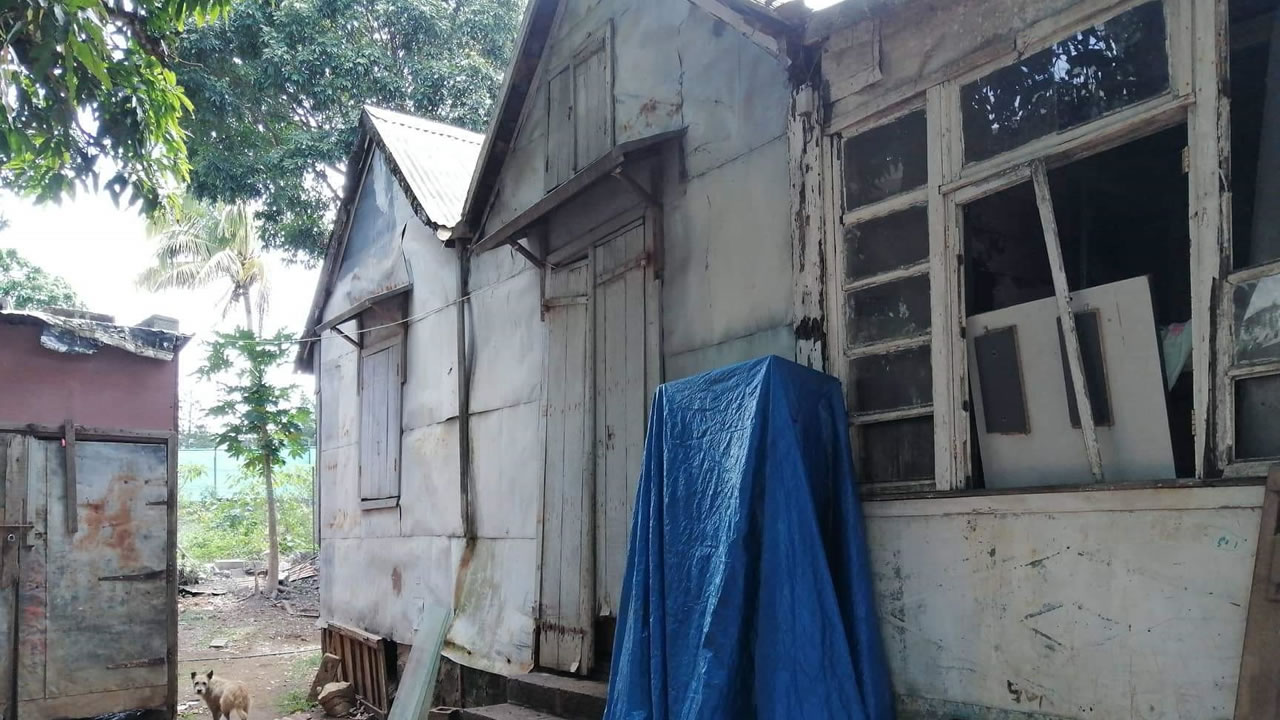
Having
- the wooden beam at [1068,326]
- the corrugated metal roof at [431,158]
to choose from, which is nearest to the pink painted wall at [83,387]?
the corrugated metal roof at [431,158]

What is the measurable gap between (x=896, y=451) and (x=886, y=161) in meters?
1.27

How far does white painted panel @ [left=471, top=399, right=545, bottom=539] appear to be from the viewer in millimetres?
6254

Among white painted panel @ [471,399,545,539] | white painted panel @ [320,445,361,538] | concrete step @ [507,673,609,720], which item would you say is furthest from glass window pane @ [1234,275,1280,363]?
white painted panel @ [320,445,361,538]

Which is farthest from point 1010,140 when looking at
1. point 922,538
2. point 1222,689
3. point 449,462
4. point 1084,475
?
point 449,462

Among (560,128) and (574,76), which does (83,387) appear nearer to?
(560,128)

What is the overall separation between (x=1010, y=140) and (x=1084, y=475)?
130cm

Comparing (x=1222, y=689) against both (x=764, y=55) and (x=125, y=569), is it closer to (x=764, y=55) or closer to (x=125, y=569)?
(x=764, y=55)

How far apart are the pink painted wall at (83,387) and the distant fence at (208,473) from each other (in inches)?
582

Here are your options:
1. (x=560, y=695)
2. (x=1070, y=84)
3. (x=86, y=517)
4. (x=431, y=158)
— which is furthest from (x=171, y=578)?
(x=1070, y=84)

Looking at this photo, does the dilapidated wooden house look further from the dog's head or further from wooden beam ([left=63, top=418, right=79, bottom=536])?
wooden beam ([left=63, top=418, right=79, bottom=536])

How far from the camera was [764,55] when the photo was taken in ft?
14.9

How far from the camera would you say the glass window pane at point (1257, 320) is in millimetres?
2633

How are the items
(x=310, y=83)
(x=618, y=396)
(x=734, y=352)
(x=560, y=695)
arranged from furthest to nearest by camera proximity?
(x=310, y=83)
(x=618, y=396)
(x=560, y=695)
(x=734, y=352)

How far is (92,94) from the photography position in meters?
5.44
